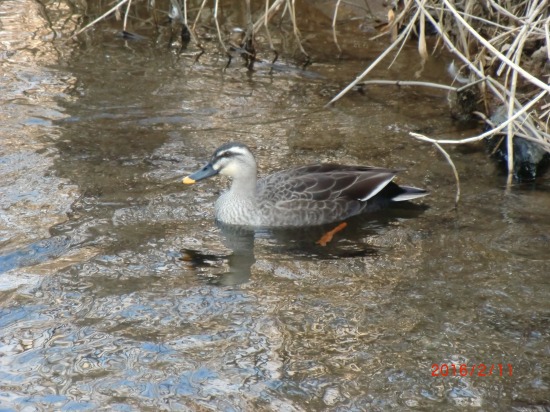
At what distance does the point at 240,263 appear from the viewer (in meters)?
7.11

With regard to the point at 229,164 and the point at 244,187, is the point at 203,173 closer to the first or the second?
the point at 229,164

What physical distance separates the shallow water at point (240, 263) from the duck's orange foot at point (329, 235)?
0.11 metres

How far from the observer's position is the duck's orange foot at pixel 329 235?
7.61 m

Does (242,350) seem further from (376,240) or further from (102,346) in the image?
(376,240)

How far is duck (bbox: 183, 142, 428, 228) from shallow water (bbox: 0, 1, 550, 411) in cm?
18

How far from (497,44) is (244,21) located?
462cm

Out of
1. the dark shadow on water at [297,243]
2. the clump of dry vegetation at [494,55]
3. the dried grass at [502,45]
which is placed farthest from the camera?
the clump of dry vegetation at [494,55]

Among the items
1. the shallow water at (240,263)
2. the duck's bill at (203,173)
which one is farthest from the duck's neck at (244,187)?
the shallow water at (240,263)

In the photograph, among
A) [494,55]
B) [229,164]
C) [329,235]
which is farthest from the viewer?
[494,55]

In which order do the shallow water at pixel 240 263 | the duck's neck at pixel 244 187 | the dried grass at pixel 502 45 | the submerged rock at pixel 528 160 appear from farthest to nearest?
the submerged rock at pixel 528 160 → the duck's neck at pixel 244 187 → the dried grass at pixel 502 45 → the shallow water at pixel 240 263

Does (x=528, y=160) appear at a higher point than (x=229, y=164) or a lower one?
higher
